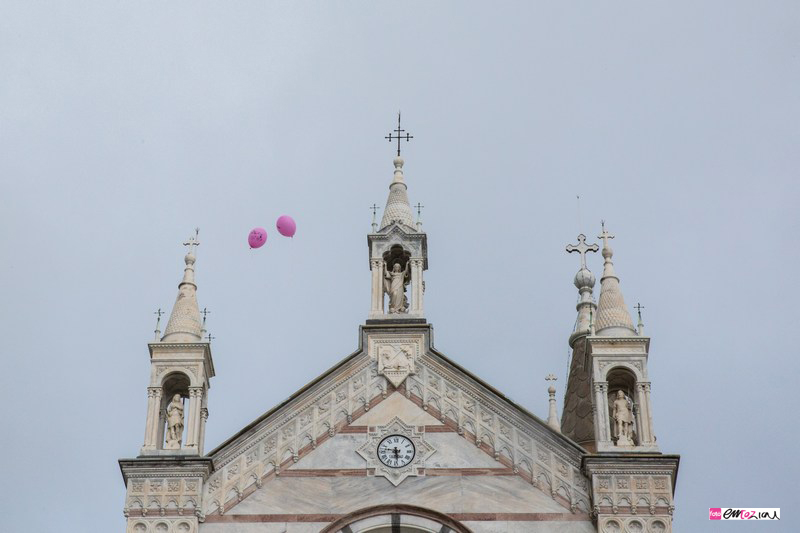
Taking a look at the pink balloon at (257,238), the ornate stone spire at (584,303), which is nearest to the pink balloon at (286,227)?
the pink balloon at (257,238)

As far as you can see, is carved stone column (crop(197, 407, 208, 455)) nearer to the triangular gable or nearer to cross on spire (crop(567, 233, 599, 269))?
the triangular gable

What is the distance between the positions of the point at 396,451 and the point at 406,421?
633 mm

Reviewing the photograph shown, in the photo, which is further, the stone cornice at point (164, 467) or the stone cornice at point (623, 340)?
the stone cornice at point (623, 340)

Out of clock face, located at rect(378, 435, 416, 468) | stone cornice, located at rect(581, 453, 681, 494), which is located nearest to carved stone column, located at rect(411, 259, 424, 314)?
clock face, located at rect(378, 435, 416, 468)

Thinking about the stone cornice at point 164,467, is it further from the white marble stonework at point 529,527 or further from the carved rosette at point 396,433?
the white marble stonework at point 529,527

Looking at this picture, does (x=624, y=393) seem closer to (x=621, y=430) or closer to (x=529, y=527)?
(x=621, y=430)

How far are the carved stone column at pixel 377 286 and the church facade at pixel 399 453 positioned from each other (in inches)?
3.5

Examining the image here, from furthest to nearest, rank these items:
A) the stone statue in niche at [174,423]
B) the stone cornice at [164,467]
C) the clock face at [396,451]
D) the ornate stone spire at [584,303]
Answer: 1. the ornate stone spire at [584,303]
2. the stone statue in niche at [174,423]
3. the clock face at [396,451]
4. the stone cornice at [164,467]

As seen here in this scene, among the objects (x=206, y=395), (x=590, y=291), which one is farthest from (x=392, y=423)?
(x=590, y=291)

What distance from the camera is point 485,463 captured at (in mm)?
28484

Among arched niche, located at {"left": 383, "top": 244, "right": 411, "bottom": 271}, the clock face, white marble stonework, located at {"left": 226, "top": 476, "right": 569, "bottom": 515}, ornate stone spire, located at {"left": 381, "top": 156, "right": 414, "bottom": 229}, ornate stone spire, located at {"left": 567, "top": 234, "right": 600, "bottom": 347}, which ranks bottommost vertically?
white marble stonework, located at {"left": 226, "top": 476, "right": 569, "bottom": 515}

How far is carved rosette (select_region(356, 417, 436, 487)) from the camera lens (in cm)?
2836

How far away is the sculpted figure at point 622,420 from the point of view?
2873 centimetres

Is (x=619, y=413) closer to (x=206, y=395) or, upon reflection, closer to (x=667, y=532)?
(x=667, y=532)
